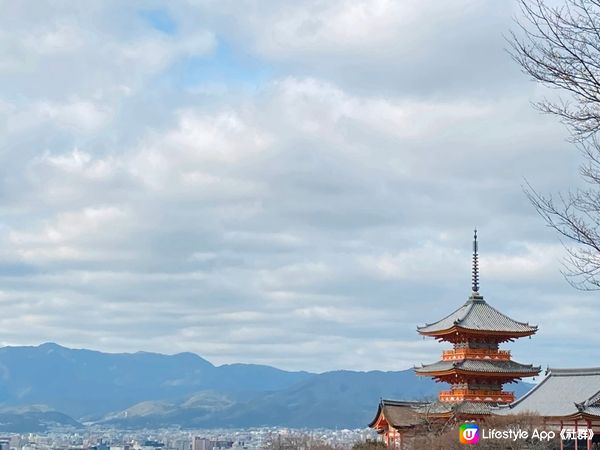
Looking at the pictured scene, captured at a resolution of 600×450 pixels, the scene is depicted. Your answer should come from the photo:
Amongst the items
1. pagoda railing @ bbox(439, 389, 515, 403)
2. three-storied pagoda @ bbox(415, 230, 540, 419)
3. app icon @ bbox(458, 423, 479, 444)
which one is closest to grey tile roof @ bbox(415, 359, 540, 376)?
three-storied pagoda @ bbox(415, 230, 540, 419)

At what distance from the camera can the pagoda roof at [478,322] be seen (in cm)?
4972

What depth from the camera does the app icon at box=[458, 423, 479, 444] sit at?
40.6 metres

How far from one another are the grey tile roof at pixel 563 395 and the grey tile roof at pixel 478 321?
4220 mm

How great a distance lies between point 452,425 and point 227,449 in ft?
507

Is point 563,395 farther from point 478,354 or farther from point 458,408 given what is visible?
point 478,354

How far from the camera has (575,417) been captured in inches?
1587

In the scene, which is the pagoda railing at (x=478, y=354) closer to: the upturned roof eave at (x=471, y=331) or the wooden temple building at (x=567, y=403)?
the upturned roof eave at (x=471, y=331)

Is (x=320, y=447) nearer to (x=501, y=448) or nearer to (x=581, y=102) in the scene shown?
(x=501, y=448)

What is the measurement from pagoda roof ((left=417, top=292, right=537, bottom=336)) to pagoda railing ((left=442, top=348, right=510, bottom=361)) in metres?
1.09

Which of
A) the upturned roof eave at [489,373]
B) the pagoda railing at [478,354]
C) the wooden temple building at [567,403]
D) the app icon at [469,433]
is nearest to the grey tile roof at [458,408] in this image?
the wooden temple building at [567,403]

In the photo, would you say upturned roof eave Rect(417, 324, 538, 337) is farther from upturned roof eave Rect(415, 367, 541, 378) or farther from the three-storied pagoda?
upturned roof eave Rect(415, 367, 541, 378)

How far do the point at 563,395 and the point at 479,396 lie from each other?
6.00 m

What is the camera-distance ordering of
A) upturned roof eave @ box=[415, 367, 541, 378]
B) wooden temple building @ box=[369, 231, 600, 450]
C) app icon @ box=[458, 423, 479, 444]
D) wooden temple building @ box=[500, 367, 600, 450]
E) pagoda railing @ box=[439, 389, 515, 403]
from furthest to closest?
pagoda railing @ box=[439, 389, 515, 403], upturned roof eave @ box=[415, 367, 541, 378], wooden temple building @ box=[369, 231, 600, 450], app icon @ box=[458, 423, 479, 444], wooden temple building @ box=[500, 367, 600, 450]

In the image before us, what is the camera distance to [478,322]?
50.2 metres
